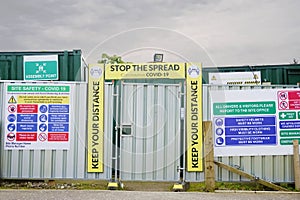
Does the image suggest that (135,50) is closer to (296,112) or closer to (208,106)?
(208,106)

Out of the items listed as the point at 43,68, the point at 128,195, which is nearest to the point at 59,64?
the point at 43,68

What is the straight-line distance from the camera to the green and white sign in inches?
335

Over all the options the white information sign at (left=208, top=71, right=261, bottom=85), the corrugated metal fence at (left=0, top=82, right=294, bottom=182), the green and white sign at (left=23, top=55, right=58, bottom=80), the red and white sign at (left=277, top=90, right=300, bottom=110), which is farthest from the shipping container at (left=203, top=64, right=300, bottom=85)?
the green and white sign at (left=23, top=55, right=58, bottom=80)

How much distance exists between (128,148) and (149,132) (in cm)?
50

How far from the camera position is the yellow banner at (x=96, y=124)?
7.46m

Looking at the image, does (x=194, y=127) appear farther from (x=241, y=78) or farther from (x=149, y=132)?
(x=241, y=78)

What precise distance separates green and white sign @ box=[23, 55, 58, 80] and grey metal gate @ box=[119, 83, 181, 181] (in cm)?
193

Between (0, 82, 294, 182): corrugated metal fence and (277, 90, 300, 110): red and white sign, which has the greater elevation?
(277, 90, 300, 110): red and white sign

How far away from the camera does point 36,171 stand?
7.51 metres

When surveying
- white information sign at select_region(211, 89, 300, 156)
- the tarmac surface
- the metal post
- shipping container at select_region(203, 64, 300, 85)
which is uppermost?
shipping container at select_region(203, 64, 300, 85)

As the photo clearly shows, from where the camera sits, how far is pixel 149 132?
7.46m

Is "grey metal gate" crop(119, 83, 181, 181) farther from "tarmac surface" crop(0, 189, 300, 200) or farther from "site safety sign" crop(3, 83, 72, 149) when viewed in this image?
"site safety sign" crop(3, 83, 72, 149)

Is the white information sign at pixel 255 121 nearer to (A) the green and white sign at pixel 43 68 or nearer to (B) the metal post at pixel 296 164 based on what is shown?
(B) the metal post at pixel 296 164

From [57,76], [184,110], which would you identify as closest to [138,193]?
[184,110]
